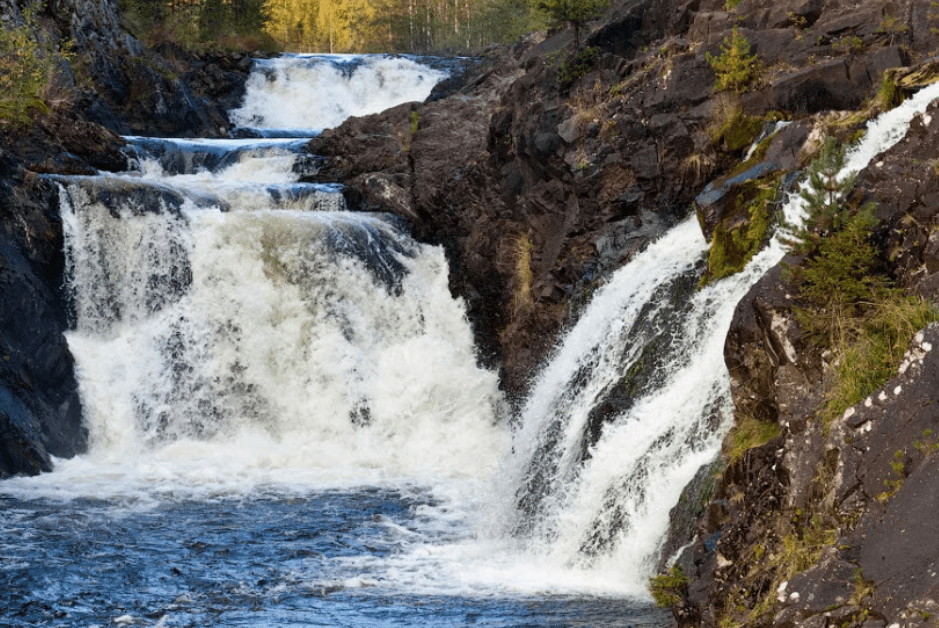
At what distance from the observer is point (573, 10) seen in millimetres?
17078

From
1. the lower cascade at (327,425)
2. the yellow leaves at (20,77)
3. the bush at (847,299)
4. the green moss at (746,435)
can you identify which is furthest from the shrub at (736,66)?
the yellow leaves at (20,77)

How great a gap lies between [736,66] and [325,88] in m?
21.1

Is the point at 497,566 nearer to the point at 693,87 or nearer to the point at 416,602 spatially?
the point at 416,602

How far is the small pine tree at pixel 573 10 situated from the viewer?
17047mm

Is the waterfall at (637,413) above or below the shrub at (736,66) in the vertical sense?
below

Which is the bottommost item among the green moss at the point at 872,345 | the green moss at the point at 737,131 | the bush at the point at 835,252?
the green moss at the point at 872,345

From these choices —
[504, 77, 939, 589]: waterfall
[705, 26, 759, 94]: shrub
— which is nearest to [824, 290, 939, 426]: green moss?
[504, 77, 939, 589]: waterfall

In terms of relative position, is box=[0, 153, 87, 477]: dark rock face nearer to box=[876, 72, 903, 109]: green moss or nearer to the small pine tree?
the small pine tree

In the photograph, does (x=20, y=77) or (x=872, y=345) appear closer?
(x=872, y=345)

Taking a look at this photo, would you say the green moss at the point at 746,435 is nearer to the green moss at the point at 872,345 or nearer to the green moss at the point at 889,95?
the green moss at the point at 872,345

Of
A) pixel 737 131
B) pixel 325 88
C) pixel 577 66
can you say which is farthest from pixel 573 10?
pixel 325 88

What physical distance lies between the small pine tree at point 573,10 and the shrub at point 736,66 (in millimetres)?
4276

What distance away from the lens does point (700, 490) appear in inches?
306

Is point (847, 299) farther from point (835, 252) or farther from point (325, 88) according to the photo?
point (325, 88)
